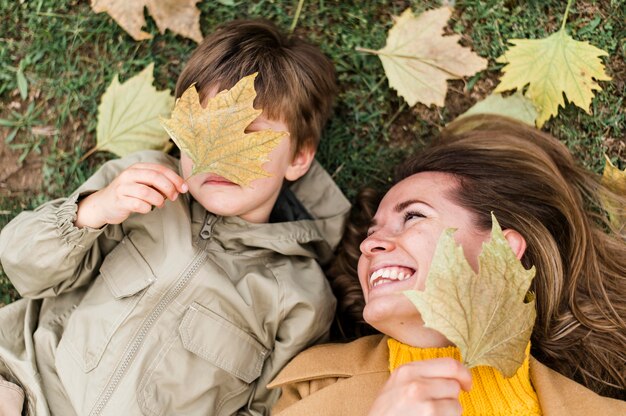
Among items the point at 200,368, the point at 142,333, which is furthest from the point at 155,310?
the point at 200,368

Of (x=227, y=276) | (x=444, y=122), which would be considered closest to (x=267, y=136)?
(x=227, y=276)

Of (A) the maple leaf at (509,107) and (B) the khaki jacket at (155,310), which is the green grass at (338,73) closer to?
(A) the maple leaf at (509,107)

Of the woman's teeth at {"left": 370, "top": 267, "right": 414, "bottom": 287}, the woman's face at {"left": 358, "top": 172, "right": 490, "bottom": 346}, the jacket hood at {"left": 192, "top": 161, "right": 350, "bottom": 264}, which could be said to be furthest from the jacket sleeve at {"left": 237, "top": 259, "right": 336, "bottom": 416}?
the woman's teeth at {"left": 370, "top": 267, "right": 414, "bottom": 287}

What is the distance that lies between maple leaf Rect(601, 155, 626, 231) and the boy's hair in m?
1.10

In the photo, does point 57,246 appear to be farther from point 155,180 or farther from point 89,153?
point 89,153

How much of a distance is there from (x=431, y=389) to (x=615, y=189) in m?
1.37

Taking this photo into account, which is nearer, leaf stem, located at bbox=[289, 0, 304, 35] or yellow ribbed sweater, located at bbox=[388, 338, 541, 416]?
yellow ribbed sweater, located at bbox=[388, 338, 541, 416]

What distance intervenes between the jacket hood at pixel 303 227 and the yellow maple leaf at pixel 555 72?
80cm

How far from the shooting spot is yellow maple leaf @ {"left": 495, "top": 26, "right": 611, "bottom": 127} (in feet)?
8.54

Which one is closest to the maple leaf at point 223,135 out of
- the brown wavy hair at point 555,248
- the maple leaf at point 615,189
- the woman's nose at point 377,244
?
the woman's nose at point 377,244

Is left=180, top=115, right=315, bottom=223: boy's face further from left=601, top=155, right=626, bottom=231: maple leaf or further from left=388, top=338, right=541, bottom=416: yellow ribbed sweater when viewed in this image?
left=601, top=155, right=626, bottom=231: maple leaf

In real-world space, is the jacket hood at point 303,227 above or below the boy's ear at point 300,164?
below

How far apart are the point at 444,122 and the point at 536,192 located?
570mm

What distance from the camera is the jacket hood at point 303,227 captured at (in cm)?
233
